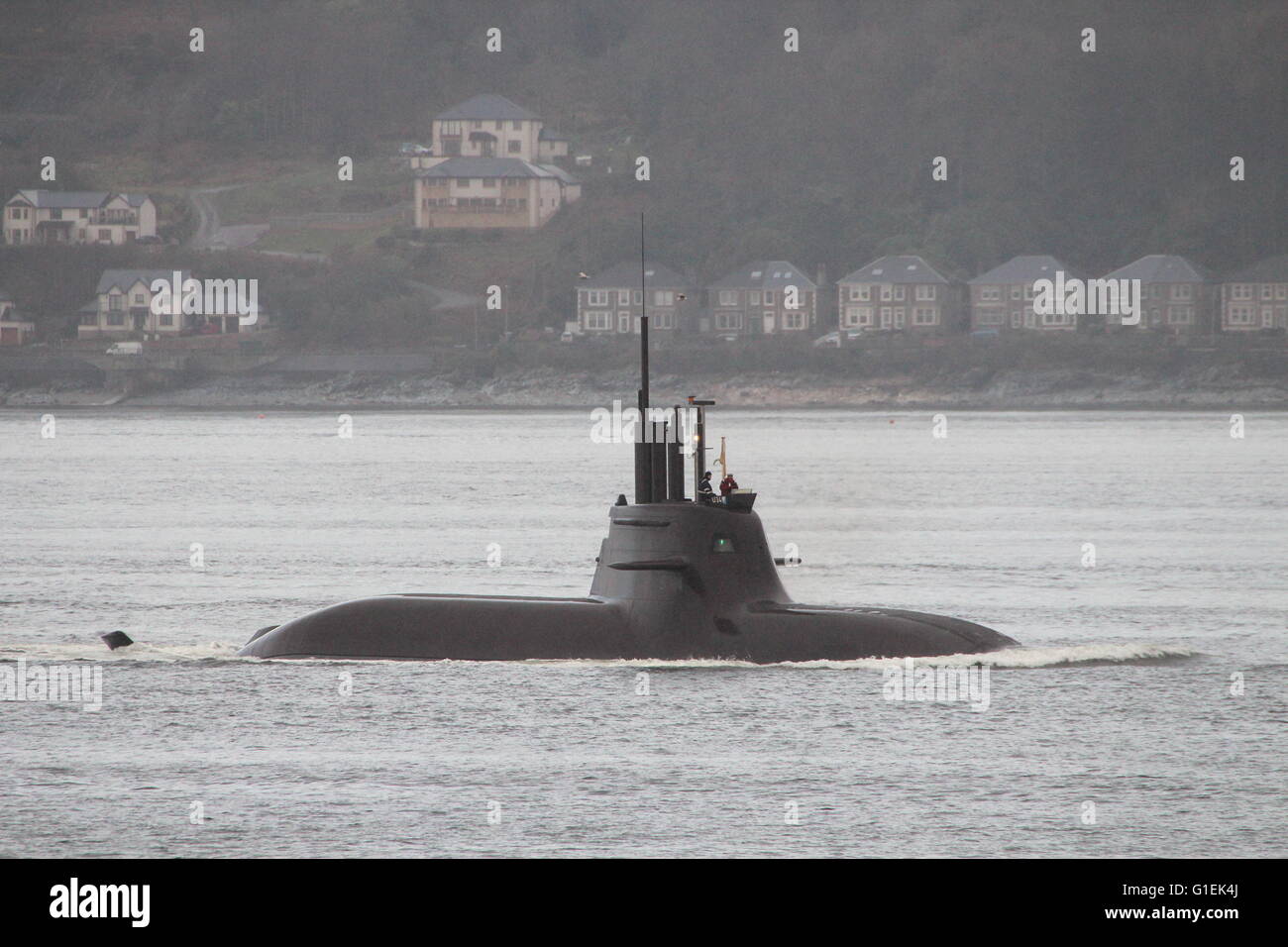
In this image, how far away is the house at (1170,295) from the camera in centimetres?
18262

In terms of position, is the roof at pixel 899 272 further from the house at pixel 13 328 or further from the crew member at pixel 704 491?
the crew member at pixel 704 491

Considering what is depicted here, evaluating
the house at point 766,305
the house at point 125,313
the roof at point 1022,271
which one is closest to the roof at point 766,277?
the house at point 766,305

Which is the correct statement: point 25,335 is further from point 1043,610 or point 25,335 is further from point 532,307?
point 1043,610

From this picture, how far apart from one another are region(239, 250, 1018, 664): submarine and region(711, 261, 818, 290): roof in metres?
158

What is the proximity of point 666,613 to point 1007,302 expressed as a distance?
163 meters

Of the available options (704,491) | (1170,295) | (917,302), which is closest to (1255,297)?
(1170,295)

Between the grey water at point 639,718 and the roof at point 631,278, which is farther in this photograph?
the roof at point 631,278

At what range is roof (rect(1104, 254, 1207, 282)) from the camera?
611ft

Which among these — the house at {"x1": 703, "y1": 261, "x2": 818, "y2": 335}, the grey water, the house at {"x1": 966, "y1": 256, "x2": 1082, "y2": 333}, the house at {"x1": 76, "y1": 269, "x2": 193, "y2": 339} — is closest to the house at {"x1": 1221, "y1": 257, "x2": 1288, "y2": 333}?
the house at {"x1": 966, "y1": 256, "x2": 1082, "y2": 333}

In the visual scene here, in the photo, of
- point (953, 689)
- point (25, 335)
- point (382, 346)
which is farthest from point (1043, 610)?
point (25, 335)

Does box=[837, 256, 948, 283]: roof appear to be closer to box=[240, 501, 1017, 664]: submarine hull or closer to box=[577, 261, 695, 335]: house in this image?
box=[577, 261, 695, 335]: house

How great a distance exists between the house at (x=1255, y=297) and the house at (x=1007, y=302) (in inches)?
603

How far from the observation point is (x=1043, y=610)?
38812 millimetres
